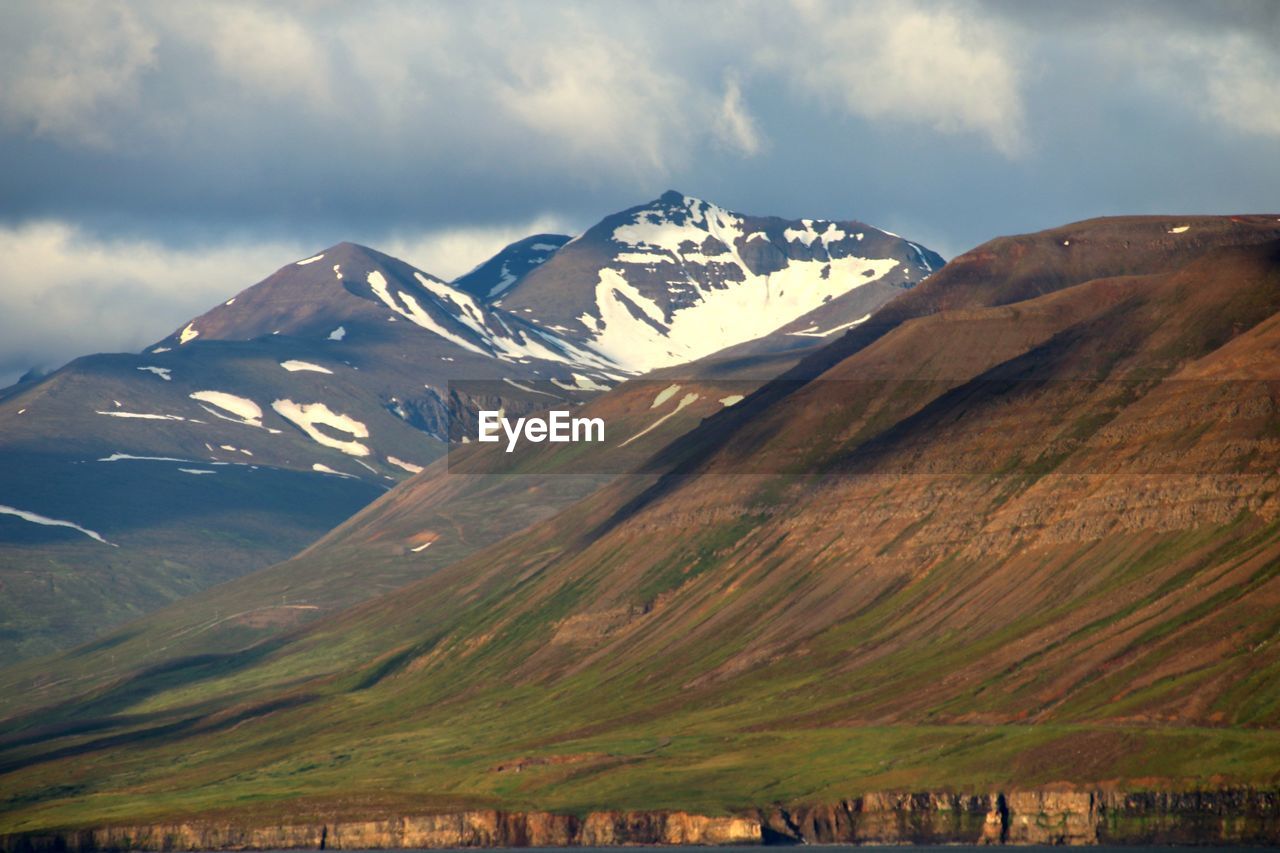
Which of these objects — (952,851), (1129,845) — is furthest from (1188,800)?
(952,851)

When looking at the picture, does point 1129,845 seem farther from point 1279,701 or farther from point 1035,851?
point 1279,701

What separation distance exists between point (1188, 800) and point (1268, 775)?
24.2ft

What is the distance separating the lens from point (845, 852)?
655ft

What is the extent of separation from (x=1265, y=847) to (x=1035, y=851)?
20.6m

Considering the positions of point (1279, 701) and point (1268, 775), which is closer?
point (1268, 775)

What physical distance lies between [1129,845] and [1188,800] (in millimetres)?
6500

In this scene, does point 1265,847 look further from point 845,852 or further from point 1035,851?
point 845,852

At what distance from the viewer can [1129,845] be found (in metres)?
191

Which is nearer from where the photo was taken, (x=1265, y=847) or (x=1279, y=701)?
(x=1265, y=847)

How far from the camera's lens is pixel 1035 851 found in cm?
19338

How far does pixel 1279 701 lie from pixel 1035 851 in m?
27.5

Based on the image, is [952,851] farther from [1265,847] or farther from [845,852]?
[1265,847]

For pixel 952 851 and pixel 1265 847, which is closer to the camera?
pixel 1265 847

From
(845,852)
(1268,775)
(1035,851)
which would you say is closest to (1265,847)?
(1268,775)
